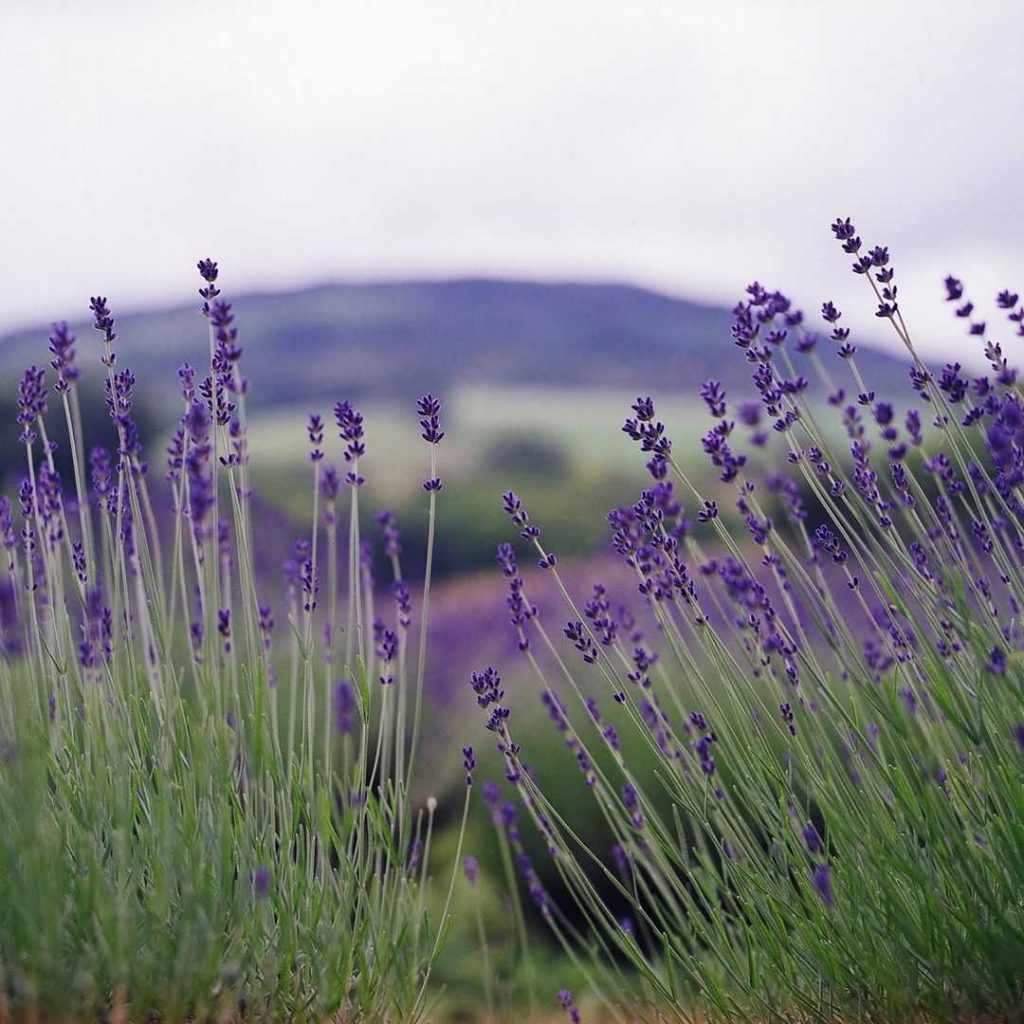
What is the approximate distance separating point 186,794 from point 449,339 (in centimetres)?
1670

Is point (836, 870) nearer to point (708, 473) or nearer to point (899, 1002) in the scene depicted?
point (899, 1002)

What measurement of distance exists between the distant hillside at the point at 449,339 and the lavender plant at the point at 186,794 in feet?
40.5

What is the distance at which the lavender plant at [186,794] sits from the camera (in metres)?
1.54

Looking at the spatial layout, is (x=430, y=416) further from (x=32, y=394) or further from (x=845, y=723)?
(x=845, y=723)

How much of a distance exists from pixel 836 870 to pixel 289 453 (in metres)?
8.68

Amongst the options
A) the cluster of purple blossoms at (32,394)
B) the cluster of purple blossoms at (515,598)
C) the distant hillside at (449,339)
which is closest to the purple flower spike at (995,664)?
the cluster of purple blossoms at (515,598)

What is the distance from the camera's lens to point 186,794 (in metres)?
1.75

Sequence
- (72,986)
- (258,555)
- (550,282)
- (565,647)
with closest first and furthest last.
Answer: (72,986)
(565,647)
(258,555)
(550,282)

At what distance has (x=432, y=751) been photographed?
4.79m

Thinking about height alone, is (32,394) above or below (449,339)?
below

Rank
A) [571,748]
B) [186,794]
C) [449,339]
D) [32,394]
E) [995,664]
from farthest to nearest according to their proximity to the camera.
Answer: [449,339], [571,748], [32,394], [186,794], [995,664]

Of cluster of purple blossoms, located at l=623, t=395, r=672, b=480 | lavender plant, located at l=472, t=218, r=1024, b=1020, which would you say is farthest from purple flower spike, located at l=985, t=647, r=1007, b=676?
cluster of purple blossoms, located at l=623, t=395, r=672, b=480

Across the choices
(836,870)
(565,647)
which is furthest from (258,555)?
(836,870)

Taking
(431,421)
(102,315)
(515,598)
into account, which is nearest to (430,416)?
(431,421)
